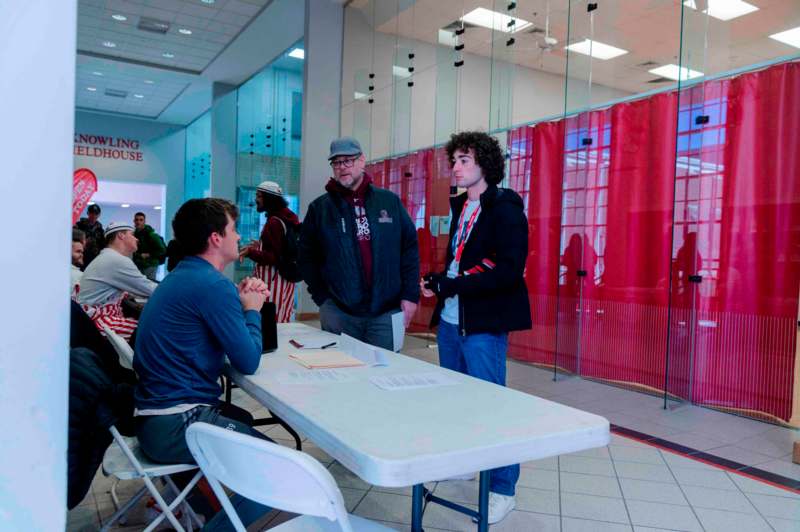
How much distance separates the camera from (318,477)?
1.03 meters

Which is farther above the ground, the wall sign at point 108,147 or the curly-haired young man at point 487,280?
the wall sign at point 108,147

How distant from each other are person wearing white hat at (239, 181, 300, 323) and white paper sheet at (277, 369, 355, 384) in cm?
248

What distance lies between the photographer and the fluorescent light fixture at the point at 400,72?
302 inches

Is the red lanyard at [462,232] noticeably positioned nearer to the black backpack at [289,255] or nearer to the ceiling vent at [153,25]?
the black backpack at [289,255]

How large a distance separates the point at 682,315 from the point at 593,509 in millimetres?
2301

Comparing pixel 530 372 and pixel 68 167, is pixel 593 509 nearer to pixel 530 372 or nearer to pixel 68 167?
pixel 68 167

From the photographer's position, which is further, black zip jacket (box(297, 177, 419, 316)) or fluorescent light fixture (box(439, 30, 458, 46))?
fluorescent light fixture (box(439, 30, 458, 46))

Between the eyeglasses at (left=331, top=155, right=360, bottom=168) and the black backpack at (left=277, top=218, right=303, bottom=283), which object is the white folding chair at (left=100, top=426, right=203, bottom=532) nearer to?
the eyeglasses at (left=331, top=155, right=360, bottom=168)

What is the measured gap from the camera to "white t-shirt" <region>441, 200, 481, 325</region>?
2.52m

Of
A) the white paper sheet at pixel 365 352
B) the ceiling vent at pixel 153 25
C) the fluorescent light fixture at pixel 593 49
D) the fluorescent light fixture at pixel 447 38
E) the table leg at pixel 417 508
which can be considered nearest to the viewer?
the table leg at pixel 417 508

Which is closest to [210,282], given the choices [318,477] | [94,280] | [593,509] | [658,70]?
[318,477]

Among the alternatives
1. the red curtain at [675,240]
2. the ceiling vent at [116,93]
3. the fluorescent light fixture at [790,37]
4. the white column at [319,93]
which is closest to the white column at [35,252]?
the red curtain at [675,240]

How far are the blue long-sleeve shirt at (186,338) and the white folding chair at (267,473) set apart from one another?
58 centimetres

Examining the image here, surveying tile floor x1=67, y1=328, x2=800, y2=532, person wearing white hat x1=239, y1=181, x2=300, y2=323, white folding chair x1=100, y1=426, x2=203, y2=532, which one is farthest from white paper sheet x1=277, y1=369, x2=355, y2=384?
person wearing white hat x1=239, y1=181, x2=300, y2=323
